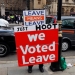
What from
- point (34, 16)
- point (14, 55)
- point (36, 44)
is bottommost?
point (14, 55)

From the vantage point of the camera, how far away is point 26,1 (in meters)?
76.9

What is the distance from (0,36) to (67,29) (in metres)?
2.94

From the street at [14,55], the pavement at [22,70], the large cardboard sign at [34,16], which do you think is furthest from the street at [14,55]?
the large cardboard sign at [34,16]

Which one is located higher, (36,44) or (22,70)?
(36,44)

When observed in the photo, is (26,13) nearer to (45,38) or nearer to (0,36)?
(45,38)

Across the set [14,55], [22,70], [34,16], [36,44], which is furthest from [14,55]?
[36,44]

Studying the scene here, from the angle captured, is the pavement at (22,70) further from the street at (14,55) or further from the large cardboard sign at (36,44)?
the street at (14,55)

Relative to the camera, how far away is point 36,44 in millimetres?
5957

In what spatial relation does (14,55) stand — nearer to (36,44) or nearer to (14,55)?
(14,55)

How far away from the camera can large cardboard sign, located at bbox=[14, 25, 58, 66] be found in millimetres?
5827

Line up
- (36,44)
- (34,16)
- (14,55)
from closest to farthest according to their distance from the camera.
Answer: (36,44) < (34,16) < (14,55)

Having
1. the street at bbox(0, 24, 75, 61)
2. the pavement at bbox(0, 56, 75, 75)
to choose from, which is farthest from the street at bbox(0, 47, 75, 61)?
the pavement at bbox(0, 56, 75, 75)

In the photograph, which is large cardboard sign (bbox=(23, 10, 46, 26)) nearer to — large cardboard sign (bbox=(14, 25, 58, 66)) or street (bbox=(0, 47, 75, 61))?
large cardboard sign (bbox=(14, 25, 58, 66))

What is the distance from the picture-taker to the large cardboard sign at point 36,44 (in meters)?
5.83
